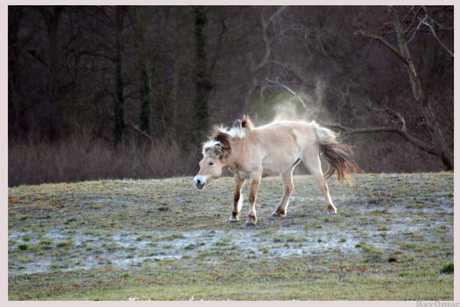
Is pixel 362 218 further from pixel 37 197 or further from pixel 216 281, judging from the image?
pixel 37 197

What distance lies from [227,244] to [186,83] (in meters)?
19.1

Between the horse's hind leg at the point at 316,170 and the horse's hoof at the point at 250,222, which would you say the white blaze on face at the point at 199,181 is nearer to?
the horse's hoof at the point at 250,222

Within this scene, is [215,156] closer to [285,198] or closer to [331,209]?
[285,198]

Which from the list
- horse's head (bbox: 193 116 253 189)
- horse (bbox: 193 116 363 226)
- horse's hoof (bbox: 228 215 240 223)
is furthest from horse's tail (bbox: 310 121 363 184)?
horse's hoof (bbox: 228 215 240 223)

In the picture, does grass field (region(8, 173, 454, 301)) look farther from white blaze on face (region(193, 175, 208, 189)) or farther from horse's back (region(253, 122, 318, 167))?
horse's back (region(253, 122, 318, 167))

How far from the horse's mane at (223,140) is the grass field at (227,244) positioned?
51.2 inches

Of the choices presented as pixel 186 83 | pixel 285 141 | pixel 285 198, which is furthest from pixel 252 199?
pixel 186 83

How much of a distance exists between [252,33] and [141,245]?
2277 cm

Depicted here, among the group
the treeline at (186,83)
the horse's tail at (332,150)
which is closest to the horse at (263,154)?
the horse's tail at (332,150)

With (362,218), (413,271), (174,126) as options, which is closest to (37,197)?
(362,218)

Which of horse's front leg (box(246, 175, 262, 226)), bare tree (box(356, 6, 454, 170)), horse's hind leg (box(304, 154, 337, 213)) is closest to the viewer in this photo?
horse's front leg (box(246, 175, 262, 226))

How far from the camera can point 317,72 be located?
94.2 feet

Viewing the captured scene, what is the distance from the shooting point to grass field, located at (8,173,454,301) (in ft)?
18.2

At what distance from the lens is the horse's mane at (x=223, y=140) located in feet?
26.2
